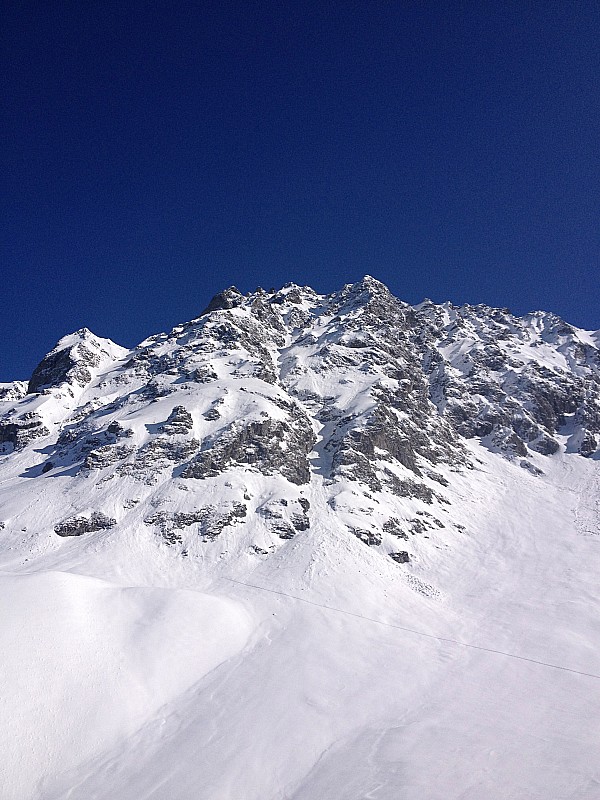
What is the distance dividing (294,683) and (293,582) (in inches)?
617

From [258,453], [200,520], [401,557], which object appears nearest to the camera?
[401,557]

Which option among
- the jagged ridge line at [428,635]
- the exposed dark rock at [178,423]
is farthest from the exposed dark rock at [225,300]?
the jagged ridge line at [428,635]

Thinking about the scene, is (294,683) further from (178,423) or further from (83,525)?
(178,423)

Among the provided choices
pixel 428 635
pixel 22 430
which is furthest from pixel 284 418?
pixel 22 430

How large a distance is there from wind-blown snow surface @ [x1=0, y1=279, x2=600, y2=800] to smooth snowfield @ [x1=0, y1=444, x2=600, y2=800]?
0.48ft

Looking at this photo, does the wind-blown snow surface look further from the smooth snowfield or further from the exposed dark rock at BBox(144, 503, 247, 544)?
the exposed dark rock at BBox(144, 503, 247, 544)

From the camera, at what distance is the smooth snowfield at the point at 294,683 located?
20609 mm

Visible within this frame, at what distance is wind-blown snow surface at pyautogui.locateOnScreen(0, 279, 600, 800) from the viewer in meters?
22.0

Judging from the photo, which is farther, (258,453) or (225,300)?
(225,300)

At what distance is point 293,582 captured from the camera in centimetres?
4494

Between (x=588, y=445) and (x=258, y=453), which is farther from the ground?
(x=588, y=445)

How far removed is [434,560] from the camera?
54.2 meters

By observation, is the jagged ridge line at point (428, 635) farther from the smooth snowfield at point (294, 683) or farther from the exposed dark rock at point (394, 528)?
the exposed dark rock at point (394, 528)

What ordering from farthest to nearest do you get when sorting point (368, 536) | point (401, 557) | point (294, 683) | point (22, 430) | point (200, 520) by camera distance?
1. point (22, 430)
2. point (368, 536)
3. point (200, 520)
4. point (401, 557)
5. point (294, 683)
